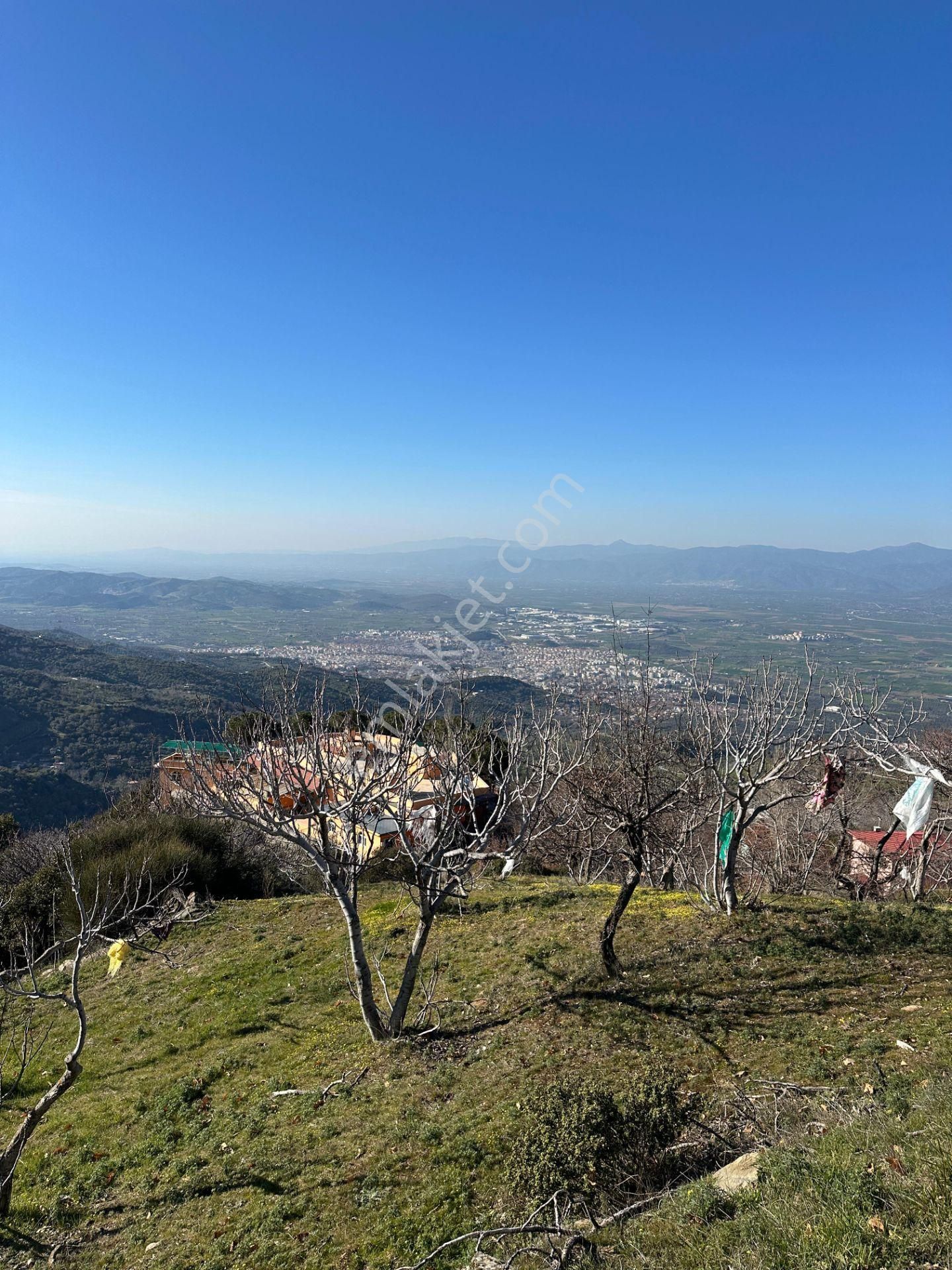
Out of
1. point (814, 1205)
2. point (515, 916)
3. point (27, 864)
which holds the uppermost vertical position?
point (814, 1205)

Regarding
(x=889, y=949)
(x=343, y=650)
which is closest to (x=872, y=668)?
(x=889, y=949)

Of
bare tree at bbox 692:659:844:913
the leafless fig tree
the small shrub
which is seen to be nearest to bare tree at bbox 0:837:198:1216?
the small shrub

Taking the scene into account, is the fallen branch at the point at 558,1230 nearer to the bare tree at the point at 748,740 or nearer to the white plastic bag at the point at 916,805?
the bare tree at the point at 748,740

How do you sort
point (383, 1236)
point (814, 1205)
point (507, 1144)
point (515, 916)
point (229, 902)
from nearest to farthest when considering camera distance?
point (814, 1205) → point (383, 1236) → point (507, 1144) → point (515, 916) → point (229, 902)

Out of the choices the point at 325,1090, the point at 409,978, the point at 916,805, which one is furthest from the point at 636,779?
the point at 325,1090

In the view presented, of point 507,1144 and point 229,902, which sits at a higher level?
point 507,1144

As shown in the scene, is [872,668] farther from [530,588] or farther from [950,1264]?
A: [530,588]

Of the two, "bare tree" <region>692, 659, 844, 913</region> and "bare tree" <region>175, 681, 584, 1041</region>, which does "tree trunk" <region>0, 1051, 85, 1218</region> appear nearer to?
"bare tree" <region>175, 681, 584, 1041</region>
